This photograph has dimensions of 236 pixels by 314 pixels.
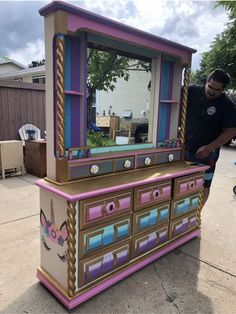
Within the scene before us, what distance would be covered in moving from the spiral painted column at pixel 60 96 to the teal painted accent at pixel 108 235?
59 cm

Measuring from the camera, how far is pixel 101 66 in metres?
2.09

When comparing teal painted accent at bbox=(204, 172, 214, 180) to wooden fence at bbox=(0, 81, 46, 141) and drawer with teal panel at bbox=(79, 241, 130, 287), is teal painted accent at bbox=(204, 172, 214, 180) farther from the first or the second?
wooden fence at bbox=(0, 81, 46, 141)

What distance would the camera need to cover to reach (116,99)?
2.37 m

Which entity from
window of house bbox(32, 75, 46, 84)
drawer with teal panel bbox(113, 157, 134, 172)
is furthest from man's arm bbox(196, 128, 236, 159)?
window of house bbox(32, 75, 46, 84)

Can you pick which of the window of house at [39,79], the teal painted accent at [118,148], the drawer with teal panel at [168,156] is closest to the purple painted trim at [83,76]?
the teal painted accent at [118,148]

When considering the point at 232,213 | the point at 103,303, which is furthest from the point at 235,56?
the point at 103,303

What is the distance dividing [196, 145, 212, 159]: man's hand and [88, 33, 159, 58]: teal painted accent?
3.22 ft

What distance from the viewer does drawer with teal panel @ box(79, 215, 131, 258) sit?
5.49 ft

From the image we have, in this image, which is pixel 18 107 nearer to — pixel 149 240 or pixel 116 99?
pixel 116 99

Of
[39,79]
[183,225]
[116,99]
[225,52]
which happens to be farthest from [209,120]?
[39,79]

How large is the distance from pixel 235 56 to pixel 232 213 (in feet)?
27.8

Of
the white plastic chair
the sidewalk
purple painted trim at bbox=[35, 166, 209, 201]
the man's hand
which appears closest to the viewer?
purple painted trim at bbox=[35, 166, 209, 201]

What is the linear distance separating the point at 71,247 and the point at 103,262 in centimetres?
33

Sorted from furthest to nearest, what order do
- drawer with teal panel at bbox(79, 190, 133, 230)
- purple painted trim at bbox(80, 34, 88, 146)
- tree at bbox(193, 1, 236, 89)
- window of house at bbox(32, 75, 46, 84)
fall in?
window of house at bbox(32, 75, 46, 84) → tree at bbox(193, 1, 236, 89) → purple painted trim at bbox(80, 34, 88, 146) → drawer with teal panel at bbox(79, 190, 133, 230)
